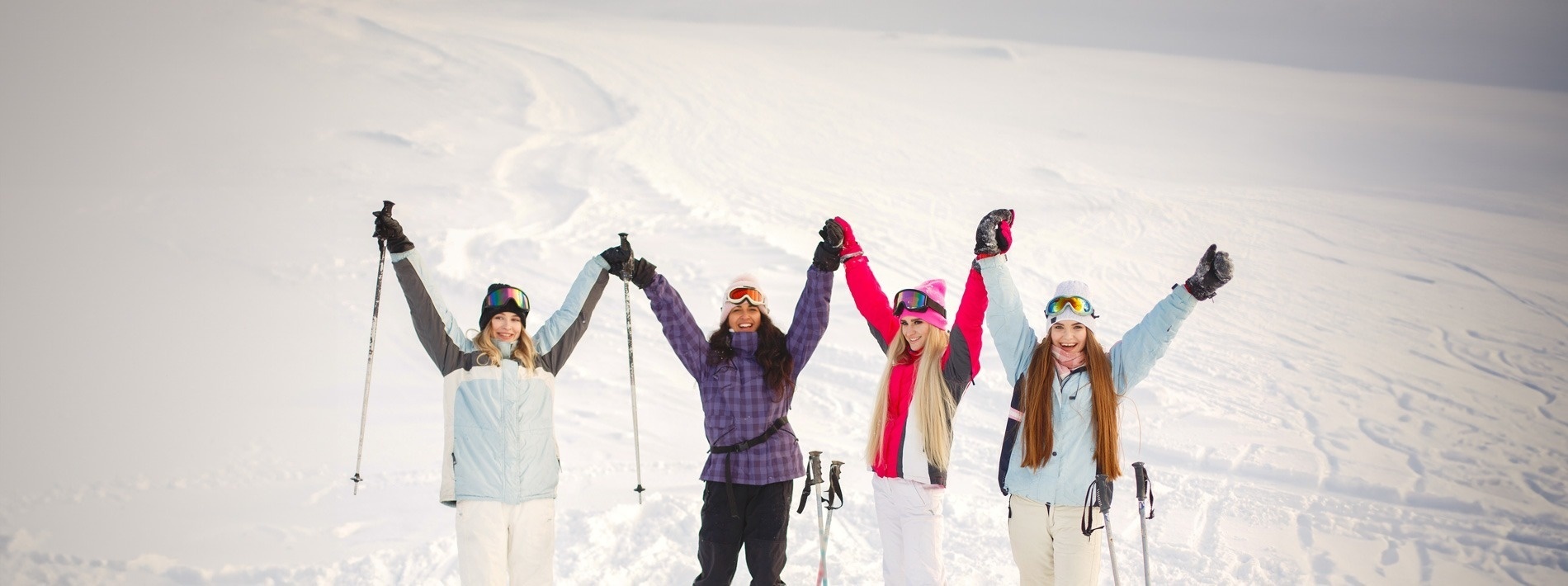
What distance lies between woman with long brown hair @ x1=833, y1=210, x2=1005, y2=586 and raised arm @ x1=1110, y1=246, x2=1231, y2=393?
0.51m

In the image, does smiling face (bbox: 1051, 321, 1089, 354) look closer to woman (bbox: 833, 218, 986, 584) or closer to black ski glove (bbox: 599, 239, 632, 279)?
woman (bbox: 833, 218, 986, 584)

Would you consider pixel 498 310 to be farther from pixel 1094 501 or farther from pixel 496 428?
pixel 1094 501

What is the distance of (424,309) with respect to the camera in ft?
13.4

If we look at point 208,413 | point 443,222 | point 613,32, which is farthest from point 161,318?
point 613,32

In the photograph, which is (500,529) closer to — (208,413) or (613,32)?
(208,413)

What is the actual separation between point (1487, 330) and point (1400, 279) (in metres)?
1.49

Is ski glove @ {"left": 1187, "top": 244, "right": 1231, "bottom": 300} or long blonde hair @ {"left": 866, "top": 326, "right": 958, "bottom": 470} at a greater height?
ski glove @ {"left": 1187, "top": 244, "right": 1231, "bottom": 300}

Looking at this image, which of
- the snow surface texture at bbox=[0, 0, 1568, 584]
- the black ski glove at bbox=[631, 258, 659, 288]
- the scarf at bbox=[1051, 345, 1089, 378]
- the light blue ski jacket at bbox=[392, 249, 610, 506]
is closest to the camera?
the scarf at bbox=[1051, 345, 1089, 378]

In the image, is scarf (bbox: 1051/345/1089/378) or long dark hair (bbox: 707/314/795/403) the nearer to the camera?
scarf (bbox: 1051/345/1089/378)

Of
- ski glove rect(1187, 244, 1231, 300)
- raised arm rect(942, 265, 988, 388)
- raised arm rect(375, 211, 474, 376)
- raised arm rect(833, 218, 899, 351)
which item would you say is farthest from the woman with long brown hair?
raised arm rect(375, 211, 474, 376)

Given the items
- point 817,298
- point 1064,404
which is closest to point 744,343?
point 817,298

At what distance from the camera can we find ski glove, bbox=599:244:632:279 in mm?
4266

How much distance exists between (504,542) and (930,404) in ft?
5.49

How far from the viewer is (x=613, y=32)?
66.0ft
